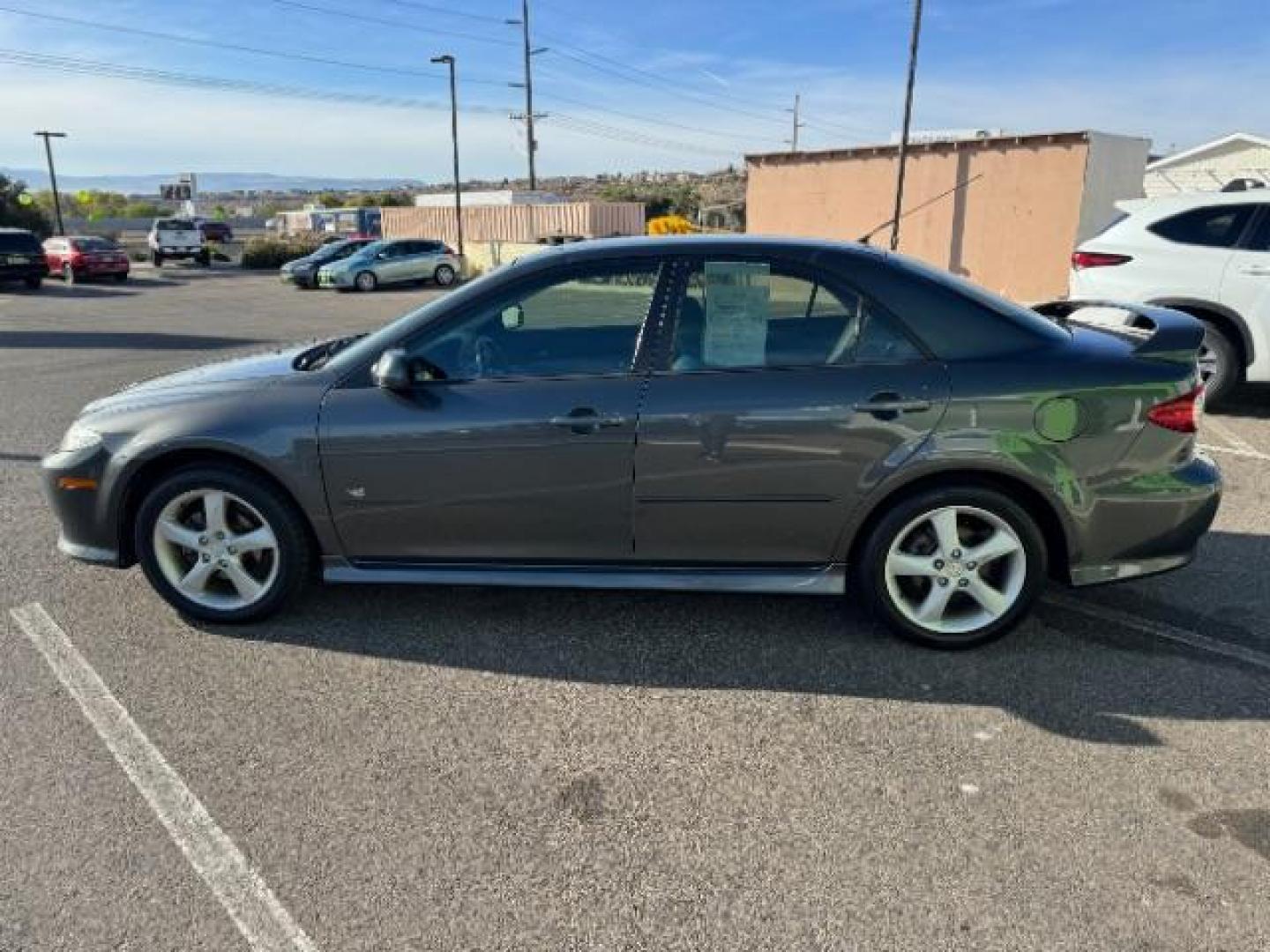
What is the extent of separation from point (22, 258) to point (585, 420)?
2760 cm

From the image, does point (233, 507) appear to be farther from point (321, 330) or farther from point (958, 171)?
point (958, 171)

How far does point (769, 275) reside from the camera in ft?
11.3

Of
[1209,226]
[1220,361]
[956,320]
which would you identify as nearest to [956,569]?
[956,320]

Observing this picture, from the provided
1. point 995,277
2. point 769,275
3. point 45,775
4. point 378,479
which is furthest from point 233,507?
point 995,277

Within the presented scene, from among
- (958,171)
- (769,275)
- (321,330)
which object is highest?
(958,171)

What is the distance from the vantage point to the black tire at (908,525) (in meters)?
3.31

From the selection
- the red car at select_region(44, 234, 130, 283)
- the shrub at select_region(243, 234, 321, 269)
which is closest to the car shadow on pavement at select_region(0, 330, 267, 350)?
the red car at select_region(44, 234, 130, 283)

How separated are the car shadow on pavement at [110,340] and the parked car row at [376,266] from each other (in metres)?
10.8

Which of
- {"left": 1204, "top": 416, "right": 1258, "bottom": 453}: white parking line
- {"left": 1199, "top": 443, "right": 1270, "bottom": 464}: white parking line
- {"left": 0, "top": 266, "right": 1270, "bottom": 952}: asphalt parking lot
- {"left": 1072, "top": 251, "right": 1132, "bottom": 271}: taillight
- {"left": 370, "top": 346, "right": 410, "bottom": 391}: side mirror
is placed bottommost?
{"left": 0, "top": 266, "right": 1270, "bottom": 952}: asphalt parking lot

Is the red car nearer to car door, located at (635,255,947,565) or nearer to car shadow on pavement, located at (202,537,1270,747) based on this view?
car shadow on pavement, located at (202,537,1270,747)

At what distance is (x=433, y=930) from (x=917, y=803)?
1407mm

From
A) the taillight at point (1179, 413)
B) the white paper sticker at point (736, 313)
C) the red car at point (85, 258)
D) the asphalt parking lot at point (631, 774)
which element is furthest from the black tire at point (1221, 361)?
the red car at point (85, 258)

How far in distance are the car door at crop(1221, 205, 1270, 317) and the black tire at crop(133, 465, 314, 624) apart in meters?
7.01

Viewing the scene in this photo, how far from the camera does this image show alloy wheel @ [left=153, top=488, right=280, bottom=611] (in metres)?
3.60
